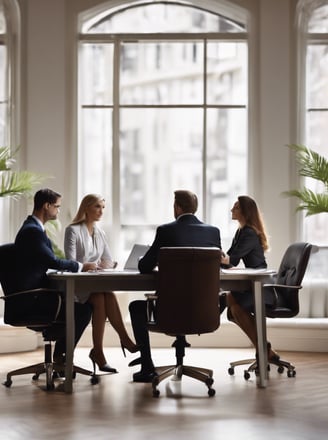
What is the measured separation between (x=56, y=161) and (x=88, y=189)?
1.74 feet

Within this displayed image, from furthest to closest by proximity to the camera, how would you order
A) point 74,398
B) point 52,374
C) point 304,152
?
point 304,152
point 52,374
point 74,398

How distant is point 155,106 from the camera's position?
953 cm

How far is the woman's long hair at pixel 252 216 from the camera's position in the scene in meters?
7.05

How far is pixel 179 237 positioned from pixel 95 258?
128cm

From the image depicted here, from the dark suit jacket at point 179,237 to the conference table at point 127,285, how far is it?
0.11m

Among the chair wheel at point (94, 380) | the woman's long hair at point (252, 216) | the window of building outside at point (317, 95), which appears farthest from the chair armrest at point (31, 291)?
the window of building outside at point (317, 95)

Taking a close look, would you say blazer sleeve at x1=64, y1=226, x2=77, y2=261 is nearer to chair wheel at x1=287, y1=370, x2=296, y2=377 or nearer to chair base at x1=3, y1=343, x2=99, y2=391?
chair base at x1=3, y1=343, x2=99, y2=391

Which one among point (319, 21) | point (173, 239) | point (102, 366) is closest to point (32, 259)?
point (173, 239)

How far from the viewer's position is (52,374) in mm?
6535

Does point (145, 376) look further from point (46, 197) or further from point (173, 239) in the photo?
point (46, 197)

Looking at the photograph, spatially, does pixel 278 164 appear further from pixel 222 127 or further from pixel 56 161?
pixel 56 161

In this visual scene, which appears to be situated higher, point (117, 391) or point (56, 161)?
point (56, 161)

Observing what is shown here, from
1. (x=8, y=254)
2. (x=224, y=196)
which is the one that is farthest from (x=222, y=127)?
(x=8, y=254)

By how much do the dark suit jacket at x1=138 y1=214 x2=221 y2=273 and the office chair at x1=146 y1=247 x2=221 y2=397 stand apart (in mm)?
276
